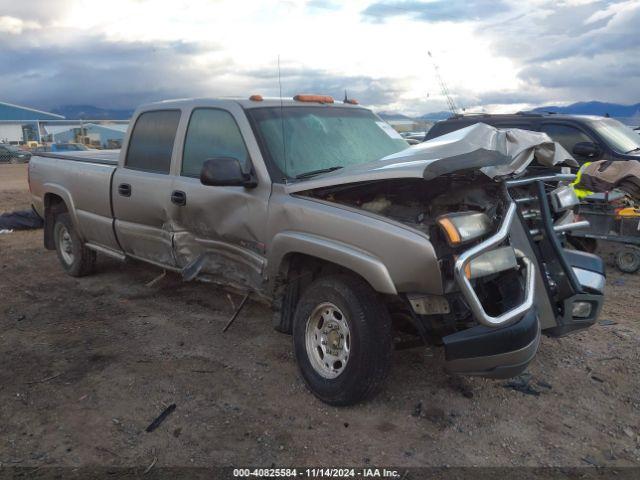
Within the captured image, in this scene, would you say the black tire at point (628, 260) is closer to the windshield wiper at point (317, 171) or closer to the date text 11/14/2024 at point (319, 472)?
the windshield wiper at point (317, 171)

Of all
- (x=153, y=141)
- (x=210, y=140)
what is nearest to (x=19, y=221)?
(x=153, y=141)

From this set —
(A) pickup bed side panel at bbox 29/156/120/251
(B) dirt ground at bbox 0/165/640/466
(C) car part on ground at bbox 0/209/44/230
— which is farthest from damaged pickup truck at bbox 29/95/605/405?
(C) car part on ground at bbox 0/209/44/230

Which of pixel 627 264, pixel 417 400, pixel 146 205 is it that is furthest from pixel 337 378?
pixel 627 264

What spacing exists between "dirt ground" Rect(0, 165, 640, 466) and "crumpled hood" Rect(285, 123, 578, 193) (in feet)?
4.80

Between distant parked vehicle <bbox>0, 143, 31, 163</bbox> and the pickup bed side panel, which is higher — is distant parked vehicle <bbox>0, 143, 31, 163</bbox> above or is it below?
below

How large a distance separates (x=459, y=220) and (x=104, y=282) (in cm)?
475

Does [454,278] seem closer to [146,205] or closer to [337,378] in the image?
[337,378]

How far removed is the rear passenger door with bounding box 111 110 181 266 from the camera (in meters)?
4.73

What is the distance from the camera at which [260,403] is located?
3.56 m

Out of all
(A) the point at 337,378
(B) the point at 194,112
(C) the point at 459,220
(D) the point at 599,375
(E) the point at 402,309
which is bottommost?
(D) the point at 599,375

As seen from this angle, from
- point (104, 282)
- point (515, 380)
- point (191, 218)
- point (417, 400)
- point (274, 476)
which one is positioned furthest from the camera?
point (104, 282)

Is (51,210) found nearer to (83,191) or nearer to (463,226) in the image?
(83,191)

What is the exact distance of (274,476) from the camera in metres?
2.84

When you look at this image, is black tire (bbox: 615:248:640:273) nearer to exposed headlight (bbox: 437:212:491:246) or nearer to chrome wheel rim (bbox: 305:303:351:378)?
exposed headlight (bbox: 437:212:491:246)
